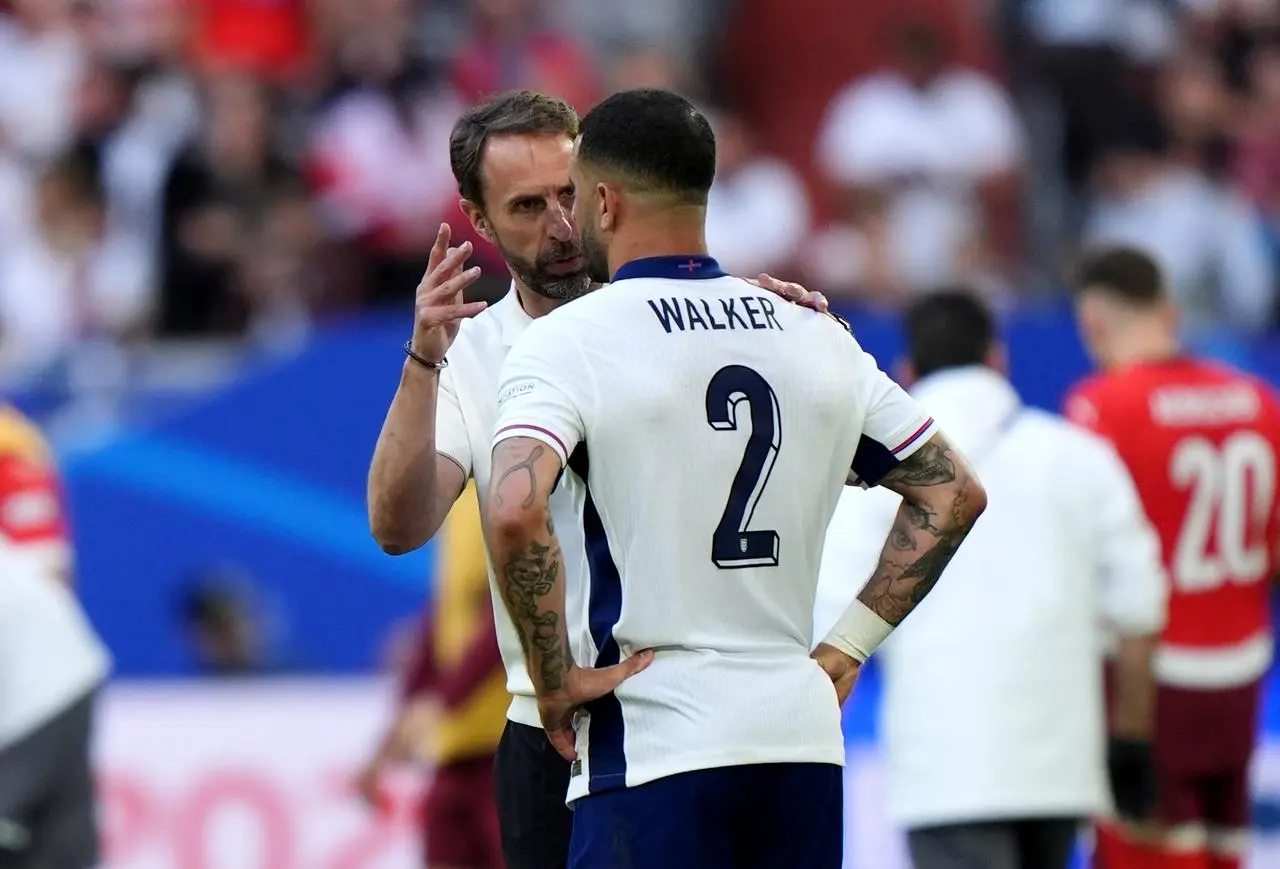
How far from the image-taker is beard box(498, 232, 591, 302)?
14.9 feet

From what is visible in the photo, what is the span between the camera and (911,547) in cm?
423

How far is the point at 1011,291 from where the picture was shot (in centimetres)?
1252

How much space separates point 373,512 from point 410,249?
7430 millimetres

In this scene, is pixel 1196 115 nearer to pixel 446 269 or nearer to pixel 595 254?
pixel 595 254

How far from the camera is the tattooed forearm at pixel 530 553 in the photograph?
3.82 m

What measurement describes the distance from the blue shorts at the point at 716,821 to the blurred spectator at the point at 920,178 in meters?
8.17

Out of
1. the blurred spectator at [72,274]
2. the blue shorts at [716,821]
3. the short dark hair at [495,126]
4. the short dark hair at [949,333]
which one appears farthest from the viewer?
the blurred spectator at [72,274]

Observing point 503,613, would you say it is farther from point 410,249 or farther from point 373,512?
point 410,249

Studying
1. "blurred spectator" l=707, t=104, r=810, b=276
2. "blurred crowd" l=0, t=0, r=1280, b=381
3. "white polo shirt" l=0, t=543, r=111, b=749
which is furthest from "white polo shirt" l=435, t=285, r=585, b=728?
"blurred spectator" l=707, t=104, r=810, b=276

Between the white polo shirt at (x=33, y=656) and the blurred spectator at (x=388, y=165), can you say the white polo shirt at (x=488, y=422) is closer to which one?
the white polo shirt at (x=33, y=656)

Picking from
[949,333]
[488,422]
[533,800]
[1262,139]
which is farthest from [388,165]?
[533,800]

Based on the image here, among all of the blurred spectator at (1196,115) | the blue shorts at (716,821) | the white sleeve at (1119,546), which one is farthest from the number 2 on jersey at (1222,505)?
the blurred spectator at (1196,115)

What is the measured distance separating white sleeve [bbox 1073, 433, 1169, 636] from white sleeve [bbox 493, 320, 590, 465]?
2896mm

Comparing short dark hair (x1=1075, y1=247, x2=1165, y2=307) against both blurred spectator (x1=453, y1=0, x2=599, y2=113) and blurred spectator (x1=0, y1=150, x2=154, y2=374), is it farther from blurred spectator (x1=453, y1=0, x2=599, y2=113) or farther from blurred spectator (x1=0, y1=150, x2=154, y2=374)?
blurred spectator (x1=0, y1=150, x2=154, y2=374)
